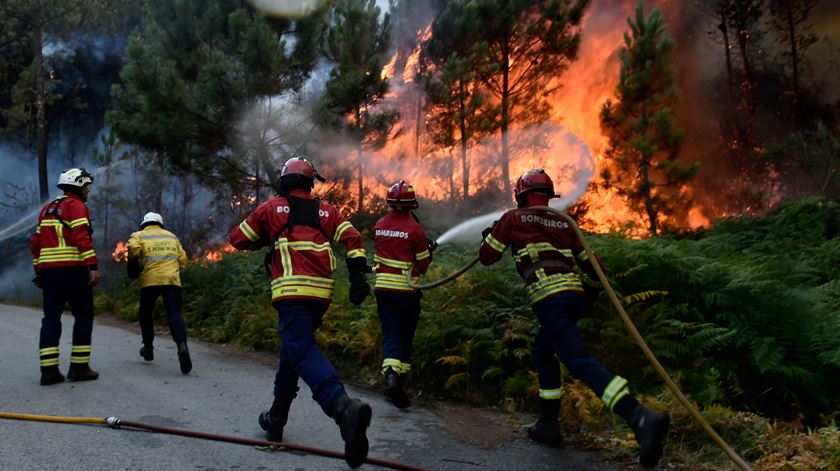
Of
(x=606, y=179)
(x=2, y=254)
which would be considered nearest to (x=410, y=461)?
(x=606, y=179)

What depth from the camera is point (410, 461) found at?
3805mm

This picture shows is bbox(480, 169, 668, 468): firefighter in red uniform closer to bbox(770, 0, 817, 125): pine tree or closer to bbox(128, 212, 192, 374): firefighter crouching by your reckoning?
bbox(128, 212, 192, 374): firefighter crouching

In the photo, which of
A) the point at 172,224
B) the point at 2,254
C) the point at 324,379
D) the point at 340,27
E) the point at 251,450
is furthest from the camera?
the point at 2,254

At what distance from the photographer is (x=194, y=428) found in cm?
442

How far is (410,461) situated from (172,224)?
19.5m

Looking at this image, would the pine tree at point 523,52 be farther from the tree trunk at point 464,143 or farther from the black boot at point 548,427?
the black boot at point 548,427

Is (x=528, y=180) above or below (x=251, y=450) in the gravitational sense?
above

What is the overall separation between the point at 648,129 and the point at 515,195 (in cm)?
1072

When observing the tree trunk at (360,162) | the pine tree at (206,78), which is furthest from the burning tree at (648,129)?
the pine tree at (206,78)

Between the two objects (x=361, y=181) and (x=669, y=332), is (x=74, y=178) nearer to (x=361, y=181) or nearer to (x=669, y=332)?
(x=669, y=332)

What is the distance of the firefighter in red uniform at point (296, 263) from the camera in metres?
3.92

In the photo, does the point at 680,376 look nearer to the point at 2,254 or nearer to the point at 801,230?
the point at 801,230

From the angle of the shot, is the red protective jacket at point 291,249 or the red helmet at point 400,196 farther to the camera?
the red helmet at point 400,196

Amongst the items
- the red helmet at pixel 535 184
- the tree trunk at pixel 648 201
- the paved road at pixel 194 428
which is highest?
the tree trunk at pixel 648 201
